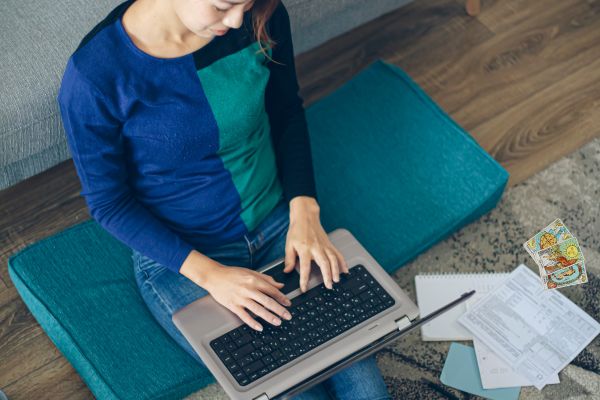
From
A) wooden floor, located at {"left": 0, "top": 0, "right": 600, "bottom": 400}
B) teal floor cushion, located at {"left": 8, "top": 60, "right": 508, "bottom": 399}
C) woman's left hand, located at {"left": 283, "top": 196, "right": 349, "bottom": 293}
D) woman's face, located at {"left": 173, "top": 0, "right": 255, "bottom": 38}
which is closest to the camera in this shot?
woman's face, located at {"left": 173, "top": 0, "right": 255, "bottom": 38}

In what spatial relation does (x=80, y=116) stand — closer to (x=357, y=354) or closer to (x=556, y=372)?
(x=357, y=354)

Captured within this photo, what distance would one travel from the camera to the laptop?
4.72 feet

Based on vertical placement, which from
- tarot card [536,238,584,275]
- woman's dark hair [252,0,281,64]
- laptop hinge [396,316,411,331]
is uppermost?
woman's dark hair [252,0,281,64]

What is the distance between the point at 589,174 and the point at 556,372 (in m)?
0.66

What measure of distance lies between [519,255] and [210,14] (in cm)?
119

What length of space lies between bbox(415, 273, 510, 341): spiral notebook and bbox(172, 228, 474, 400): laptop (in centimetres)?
37

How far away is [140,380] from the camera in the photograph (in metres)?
1.66

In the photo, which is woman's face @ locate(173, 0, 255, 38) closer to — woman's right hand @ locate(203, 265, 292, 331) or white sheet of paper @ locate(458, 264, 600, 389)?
woman's right hand @ locate(203, 265, 292, 331)

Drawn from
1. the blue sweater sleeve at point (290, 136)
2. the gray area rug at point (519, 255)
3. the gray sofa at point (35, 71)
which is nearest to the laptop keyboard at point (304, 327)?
the blue sweater sleeve at point (290, 136)

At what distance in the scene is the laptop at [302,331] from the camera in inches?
56.6

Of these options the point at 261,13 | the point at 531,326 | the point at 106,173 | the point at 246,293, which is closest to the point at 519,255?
the point at 531,326

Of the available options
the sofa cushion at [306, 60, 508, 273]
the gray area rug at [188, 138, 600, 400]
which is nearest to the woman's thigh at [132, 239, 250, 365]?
the gray area rug at [188, 138, 600, 400]

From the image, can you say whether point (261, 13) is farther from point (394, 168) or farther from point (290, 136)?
point (394, 168)

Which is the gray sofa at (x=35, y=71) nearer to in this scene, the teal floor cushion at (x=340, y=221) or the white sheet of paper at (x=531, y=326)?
the teal floor cushion at (x=340, y=221)
